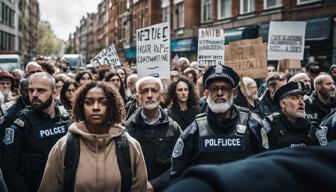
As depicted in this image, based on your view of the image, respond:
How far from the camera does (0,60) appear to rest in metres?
24.3

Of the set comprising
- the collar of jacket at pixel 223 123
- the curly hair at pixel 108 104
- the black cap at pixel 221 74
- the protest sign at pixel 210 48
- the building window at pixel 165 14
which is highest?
the building window at pixel 165 14

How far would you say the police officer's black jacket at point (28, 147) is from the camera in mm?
4383

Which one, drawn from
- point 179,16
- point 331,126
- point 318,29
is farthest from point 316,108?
point 179,16

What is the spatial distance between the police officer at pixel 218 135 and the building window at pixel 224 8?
22.5 meters

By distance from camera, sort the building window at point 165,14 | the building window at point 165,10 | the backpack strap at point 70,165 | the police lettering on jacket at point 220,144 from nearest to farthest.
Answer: the backpack strap at point 70,165 → the police lettering on jacket at point 220,144 → the building window at point 165,10 → the building window at point 165,14

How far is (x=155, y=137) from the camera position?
4.86 meters

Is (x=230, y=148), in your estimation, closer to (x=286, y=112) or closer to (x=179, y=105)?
(x=286, y=112)

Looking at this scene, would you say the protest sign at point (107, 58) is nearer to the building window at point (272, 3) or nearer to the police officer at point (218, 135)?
the police officer at point (218, 135)

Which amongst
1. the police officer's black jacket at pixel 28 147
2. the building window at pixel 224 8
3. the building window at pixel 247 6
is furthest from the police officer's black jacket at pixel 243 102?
the building window at pixel 224 8

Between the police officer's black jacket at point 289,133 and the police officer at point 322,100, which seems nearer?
the police officer's black jacket at point 289,133

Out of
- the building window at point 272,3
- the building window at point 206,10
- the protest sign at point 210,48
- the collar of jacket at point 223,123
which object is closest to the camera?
the collar of jacket at point 223,123

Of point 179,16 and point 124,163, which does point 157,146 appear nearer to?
point 124,163

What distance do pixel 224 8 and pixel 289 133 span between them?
23237 mm

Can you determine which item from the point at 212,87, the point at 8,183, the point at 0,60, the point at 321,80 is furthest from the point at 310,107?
the point at 0,60
